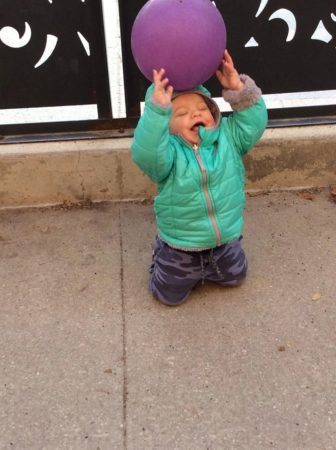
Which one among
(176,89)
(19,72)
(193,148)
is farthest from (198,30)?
(19,72)

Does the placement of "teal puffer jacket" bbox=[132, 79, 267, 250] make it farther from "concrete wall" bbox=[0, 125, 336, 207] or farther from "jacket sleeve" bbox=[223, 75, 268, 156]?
"concrete wall" bbox=[0, 125, 336, 207]

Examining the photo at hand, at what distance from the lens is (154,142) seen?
2.24 m

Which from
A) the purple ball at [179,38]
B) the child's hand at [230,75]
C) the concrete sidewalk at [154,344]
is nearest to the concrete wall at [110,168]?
the concrete sidewalk at [154,344]

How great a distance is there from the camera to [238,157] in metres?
2.57

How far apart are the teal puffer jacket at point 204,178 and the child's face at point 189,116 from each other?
3cm

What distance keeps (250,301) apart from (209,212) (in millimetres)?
531

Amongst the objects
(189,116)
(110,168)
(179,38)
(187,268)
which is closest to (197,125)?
(189,116)

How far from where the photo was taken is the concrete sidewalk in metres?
2.09

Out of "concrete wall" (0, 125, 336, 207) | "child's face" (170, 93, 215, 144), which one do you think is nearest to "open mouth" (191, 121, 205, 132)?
"child's face" (170, 93, 215, 144)

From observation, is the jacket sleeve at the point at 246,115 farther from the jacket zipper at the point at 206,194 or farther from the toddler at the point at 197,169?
the jacket zipper at the point at 206,194

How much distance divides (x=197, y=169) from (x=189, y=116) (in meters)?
0.23

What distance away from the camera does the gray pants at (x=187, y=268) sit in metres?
2.64

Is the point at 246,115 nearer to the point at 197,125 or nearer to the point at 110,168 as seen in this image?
the point at 197,125

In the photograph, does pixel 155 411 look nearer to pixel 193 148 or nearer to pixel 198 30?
pixel 193 148
